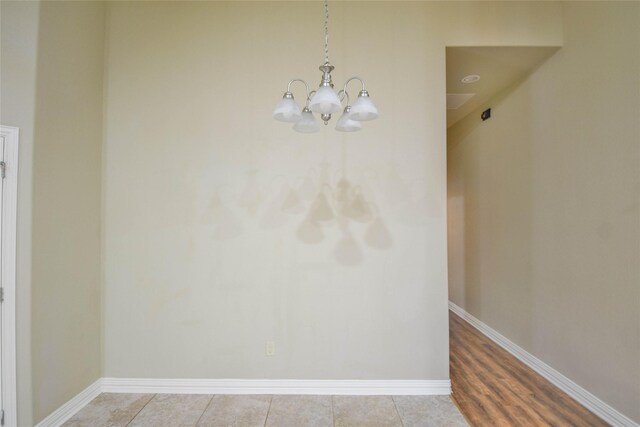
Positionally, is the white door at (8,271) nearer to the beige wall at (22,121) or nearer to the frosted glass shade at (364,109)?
the beige wall at (22,121)

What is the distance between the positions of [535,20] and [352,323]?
3165 mm

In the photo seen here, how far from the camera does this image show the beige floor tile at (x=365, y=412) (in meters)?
2.14

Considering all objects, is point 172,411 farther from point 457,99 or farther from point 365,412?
point 457,99

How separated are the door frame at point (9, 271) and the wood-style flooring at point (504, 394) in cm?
321

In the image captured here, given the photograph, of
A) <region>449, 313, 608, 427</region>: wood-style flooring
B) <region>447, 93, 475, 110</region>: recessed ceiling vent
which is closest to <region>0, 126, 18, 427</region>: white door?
<region>449, 313, 608, 427</region>: wood-style flooring

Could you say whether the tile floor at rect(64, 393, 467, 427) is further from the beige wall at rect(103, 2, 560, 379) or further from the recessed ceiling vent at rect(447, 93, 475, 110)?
the recessed ceiling vent at rect(447, 93, 475, 110)

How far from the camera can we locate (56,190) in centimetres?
214

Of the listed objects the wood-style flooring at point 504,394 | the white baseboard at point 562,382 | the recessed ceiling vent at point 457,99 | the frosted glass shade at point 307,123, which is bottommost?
the wood-style flooring at point 504,394

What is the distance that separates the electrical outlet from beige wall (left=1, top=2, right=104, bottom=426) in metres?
1.47

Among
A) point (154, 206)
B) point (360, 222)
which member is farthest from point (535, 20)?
point (154, 206)

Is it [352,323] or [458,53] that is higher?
[458,53]

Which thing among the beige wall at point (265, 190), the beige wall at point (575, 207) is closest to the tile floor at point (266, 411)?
the beige wall at point (265, 190)

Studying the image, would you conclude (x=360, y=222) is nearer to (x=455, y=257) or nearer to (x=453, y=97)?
(x=453, y=97)

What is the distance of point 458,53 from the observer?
2662 millimetres
